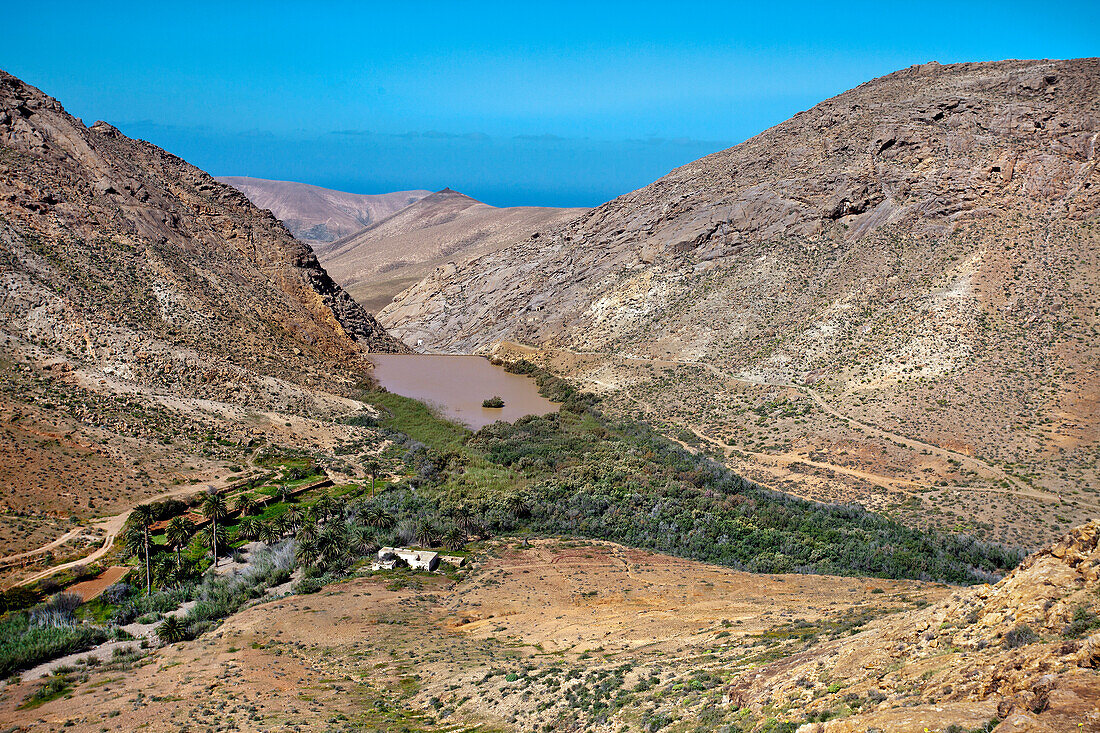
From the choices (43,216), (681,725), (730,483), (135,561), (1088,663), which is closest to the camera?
(1088,663)

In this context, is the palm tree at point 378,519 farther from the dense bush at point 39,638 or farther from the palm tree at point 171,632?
the dense bush at point 39,638

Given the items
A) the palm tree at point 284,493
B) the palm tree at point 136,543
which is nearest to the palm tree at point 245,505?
the palm tree at point 284,493

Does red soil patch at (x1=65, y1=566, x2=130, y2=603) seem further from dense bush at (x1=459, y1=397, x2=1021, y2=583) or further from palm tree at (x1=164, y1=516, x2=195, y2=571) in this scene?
dense bush at (x1=459, y1=397, x2=1021, y2=583)

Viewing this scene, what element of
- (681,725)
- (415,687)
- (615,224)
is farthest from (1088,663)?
(615,224)

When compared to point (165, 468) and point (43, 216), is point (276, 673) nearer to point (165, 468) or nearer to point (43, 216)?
point (165, 468)

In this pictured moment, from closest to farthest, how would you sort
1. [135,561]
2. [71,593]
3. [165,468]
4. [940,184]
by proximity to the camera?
[71,593] → [135,561] → [165,468] → [940,184]

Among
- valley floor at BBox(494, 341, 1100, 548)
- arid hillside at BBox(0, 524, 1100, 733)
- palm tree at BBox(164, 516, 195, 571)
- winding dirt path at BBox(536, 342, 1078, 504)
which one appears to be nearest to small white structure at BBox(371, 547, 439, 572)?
arid hillside at BBox(0, 524, 1100, 733)
